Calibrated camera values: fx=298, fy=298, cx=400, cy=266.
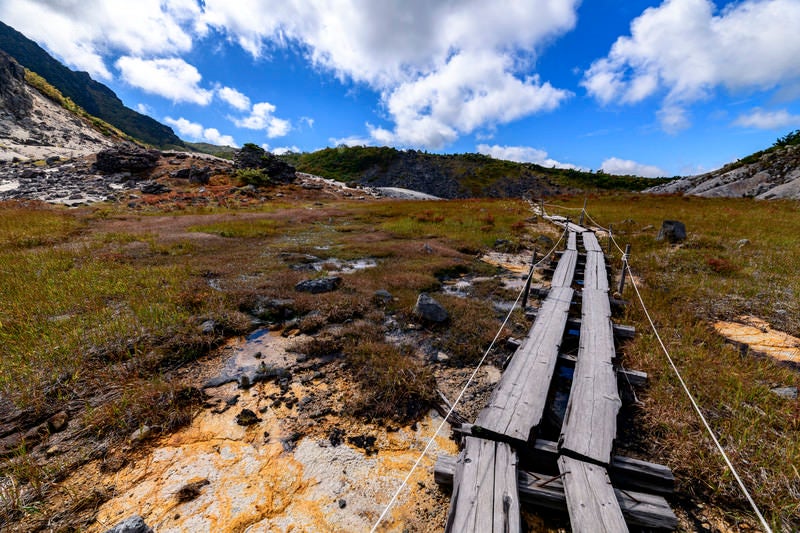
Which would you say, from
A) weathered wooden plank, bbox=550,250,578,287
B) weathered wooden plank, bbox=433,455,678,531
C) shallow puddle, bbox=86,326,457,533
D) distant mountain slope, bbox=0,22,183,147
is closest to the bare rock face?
shallow puddle, bbox=86,326,457,533

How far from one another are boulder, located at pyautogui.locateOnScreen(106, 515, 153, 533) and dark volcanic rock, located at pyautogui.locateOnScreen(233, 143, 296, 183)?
48.2m

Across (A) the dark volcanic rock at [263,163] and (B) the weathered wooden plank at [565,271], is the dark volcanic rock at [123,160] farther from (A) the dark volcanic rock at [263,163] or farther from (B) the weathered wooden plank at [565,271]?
(B) the weathered wooden plank at [565,271]

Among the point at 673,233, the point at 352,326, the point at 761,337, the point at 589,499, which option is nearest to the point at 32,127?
the point at 352,326

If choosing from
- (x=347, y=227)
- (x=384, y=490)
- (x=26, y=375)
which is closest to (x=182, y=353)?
(x=26, y=375)

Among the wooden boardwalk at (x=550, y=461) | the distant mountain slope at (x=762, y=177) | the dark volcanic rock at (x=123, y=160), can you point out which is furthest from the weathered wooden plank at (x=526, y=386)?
the dark volcanic rock at (x=123, y=160)

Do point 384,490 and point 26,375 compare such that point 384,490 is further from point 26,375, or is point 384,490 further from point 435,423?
point 26,375

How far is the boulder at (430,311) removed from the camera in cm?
697

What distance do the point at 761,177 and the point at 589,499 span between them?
55268mm

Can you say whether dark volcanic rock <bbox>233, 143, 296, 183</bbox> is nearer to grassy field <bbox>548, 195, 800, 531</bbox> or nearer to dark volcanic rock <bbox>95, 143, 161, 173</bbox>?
dark volcanic rock <bbox>95, 143, 161, 173</bbox>

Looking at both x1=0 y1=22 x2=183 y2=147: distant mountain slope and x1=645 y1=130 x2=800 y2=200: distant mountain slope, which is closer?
x1=645 y1=130 x2=800 y2=200: distant mountain slope

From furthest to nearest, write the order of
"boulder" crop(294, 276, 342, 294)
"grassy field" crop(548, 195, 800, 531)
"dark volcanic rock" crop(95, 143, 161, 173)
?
"dark volcanic rock" crop(95, 143, 161, 173) < "boulder" crop(294, 276, 342, 294) < "grassy field" crop(548, 195, 800, 531)

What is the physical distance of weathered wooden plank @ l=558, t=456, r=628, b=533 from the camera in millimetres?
2625

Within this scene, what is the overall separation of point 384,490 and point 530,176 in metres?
80.6

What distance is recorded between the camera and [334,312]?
7207 mm
